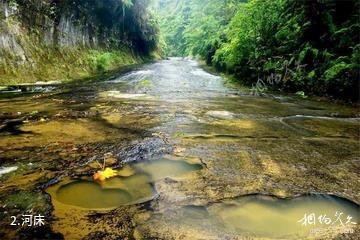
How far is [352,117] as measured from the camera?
6801mm

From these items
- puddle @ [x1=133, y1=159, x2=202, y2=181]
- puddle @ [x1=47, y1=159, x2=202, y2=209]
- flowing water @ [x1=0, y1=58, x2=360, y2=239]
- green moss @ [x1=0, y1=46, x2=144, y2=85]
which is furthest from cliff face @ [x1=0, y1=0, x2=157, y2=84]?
puddle @ [x1=47, y1=159, x2=202, y2=209]

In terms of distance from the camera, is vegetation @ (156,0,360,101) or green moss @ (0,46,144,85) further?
green moss @ (0,46,144,85)

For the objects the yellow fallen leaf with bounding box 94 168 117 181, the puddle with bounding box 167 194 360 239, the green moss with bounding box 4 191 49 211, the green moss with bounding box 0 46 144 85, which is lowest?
the puddle with bounding box 167 194 360 239

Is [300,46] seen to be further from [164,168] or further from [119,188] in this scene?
[119,188]

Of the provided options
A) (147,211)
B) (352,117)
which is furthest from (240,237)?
(352,117)

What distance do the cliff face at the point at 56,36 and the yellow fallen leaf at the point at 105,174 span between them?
878 cm

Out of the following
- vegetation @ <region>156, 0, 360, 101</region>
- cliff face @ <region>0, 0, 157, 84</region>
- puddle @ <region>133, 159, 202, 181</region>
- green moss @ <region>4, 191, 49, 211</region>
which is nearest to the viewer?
green moss @ <region>4, 191, 49, 211</region>

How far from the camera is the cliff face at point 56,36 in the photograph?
36.7ft

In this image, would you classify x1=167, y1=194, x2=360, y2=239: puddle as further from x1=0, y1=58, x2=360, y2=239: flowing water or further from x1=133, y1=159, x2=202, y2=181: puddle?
x1=133, y1=159, x2=202, y2=181: puddle

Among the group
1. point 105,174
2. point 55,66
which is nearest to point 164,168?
point 105,174

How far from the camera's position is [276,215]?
106 inches

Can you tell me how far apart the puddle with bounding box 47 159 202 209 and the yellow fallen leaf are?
0.18 ft

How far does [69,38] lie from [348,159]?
1452cm

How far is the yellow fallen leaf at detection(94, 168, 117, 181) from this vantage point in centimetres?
325
